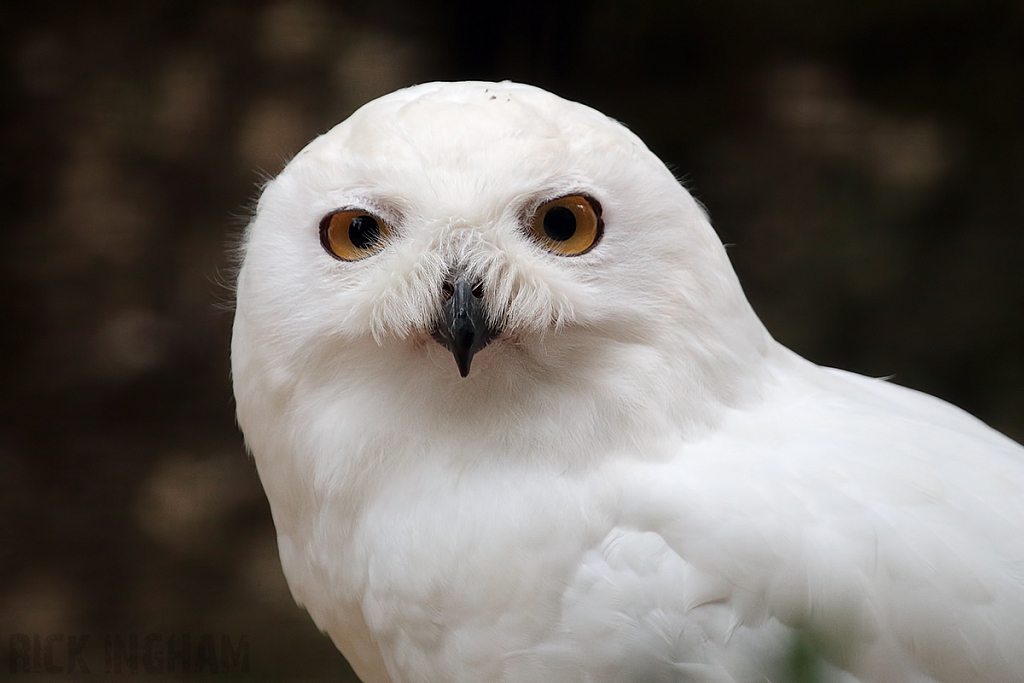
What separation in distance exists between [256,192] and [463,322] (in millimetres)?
2216

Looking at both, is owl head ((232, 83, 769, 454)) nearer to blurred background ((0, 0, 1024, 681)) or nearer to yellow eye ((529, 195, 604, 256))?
yellow eye ((529, 195, 604, 256))

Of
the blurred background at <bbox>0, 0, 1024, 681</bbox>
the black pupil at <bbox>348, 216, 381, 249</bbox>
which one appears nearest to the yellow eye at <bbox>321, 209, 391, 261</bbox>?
the black pupil at <bbox>348, 216, 381, 249</bbox>

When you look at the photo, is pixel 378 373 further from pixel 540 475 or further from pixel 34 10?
pixel 34 10

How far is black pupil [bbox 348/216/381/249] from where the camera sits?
1400 millimetres

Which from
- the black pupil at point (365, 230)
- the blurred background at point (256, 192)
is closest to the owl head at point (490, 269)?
the black pupil at point (365, 230)

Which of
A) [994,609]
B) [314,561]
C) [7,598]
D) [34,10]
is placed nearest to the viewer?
[994,609]

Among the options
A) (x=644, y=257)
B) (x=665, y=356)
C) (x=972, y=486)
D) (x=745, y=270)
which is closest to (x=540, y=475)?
(x=665, y=356)

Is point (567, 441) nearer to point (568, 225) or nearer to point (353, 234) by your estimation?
point (568, 225)

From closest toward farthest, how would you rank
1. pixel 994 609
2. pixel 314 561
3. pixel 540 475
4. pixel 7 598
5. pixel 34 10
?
pixel 994 609 → pixel 540 475 → pixel 314 561 → pixel 34 10 → pixel 7 598

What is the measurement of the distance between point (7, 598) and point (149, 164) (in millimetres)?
1635

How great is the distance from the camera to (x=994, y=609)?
1264 mm

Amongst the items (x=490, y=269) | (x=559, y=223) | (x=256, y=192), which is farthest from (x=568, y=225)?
(x=256, y=192)

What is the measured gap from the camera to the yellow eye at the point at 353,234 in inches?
55.0

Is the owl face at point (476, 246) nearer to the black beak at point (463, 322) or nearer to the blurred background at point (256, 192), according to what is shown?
the black beak at point (463, 322)
